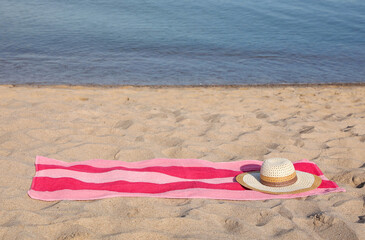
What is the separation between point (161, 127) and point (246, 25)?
9341mm

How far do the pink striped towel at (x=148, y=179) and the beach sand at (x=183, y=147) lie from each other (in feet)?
0.30

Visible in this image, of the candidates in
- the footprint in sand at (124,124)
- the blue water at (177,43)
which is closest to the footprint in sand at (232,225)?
the footprint in sand at (124,124)

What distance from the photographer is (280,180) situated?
130 inches

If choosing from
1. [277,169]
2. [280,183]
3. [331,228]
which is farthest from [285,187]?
[331,228]

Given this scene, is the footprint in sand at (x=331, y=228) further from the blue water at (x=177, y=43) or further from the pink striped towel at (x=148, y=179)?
the blue water at (x=177, y=43)

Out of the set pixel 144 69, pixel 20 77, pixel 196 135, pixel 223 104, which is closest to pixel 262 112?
pixel 223 104

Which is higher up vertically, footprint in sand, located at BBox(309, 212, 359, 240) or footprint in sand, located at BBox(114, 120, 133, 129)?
footprint in sand, located at BBox(309, 212, 359, 240)

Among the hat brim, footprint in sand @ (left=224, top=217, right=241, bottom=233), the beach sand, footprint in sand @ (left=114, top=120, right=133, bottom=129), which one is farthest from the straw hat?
footprint in sand @ (left=114, top=120, right=133, bottom=129)

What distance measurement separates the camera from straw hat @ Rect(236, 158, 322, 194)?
10.7 ft

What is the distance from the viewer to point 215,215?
9.62 feet

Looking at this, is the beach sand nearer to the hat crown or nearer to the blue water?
the hat crown

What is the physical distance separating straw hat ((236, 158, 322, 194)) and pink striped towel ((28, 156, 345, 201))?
5cm

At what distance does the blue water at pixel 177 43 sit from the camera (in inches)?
333

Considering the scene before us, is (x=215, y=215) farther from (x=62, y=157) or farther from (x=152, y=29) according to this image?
(x=152, y=29)
